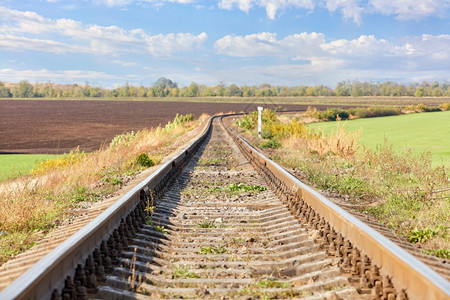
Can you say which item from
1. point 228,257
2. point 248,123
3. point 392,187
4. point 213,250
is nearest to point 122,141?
point 248,123

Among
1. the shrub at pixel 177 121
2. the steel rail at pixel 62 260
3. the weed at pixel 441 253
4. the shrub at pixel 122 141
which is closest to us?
the steel rail at pixel 62 260

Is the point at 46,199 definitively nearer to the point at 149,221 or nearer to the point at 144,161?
the point at 149,221

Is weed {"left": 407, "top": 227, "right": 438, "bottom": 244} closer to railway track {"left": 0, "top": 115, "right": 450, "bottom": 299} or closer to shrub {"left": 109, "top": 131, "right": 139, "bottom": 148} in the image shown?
railway track {"left": 0, "top": 115, "right": 450, "bottom": 299}

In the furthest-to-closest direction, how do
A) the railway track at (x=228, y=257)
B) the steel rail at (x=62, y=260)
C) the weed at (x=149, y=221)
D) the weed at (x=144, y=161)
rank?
Answer: 1. the weed at (x=144, y=161)
2. the weed at (x=149, y=221)
3. the railway track at (x=228, y=257)
4. the steel rail at (x=62, y=260)

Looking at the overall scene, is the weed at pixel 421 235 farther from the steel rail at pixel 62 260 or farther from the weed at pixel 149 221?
the steel rail at pixel 62 260

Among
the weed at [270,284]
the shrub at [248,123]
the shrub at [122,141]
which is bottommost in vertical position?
the shrub at [122,141]

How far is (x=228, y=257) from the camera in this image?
15.8ft

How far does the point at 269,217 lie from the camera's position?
6637 mm

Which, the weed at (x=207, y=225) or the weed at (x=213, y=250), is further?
the weed at (x=207, y=225)

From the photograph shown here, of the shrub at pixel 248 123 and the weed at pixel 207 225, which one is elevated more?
the shrub at pixel 248 123

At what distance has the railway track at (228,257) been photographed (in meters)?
3.49

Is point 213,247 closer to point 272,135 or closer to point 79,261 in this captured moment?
point 79,261

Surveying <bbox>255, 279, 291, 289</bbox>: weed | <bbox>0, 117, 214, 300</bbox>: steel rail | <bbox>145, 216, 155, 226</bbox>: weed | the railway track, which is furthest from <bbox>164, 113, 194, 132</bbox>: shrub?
<bbox>255, 279, 291, 289</bbox>: weed

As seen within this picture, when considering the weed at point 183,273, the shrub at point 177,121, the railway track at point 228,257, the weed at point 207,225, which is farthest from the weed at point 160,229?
the shrub at point 177,121
